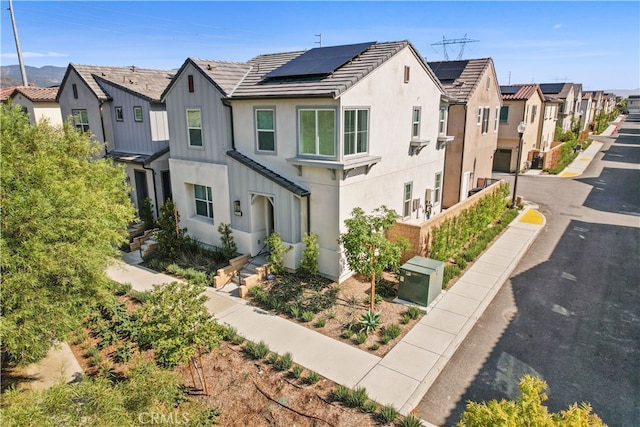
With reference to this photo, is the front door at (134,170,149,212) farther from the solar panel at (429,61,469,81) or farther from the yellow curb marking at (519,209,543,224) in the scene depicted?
the yellow curb marking at (519,209,543,224)

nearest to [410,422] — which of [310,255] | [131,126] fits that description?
[310,255]

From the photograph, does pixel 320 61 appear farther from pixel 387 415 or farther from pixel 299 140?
pixel 387 415

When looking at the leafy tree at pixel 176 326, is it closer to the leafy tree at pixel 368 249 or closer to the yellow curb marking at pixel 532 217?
the leafy tree at pixel 368 249

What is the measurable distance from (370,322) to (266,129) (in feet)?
23.2

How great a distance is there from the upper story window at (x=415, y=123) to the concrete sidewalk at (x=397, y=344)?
18.6 feet

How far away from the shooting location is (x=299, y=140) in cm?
1272

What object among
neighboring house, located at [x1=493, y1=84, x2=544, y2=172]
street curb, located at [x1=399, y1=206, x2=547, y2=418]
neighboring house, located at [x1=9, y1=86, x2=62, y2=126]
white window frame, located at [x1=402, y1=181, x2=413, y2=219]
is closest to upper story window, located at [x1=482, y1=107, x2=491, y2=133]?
neighboring house, located at [x1=493, y1=84, x2=544, y2=172]

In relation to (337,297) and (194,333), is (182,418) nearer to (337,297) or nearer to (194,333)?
(194,333)

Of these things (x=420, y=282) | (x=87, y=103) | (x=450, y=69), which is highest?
(x=450, y=69)

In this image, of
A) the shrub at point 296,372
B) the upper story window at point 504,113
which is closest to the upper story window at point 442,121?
the shrub at point 296,372

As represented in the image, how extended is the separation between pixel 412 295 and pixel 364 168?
14.1 ft

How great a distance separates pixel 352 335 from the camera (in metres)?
10.5

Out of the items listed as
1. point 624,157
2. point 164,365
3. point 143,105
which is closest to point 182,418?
point 164,365

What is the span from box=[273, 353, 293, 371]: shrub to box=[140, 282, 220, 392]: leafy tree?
174 cm
